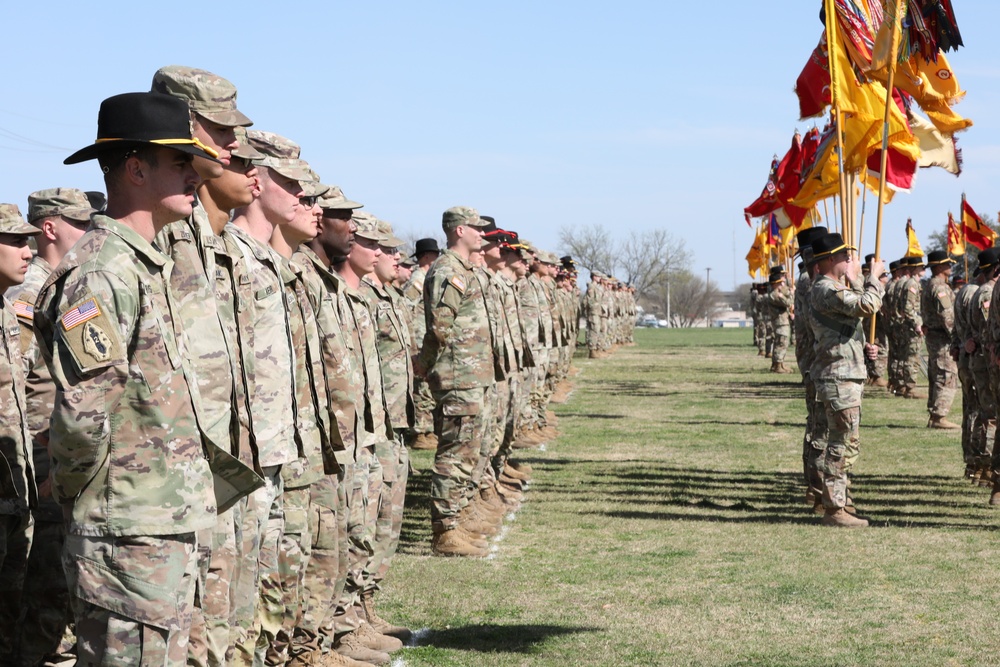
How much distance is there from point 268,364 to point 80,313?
4.52 feet

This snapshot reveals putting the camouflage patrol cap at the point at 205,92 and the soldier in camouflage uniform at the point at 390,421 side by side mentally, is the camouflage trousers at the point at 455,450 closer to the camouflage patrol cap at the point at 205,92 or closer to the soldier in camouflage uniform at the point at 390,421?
the soldier in camouflage uniform at the point at 390,421

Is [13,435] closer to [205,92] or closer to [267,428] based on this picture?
[267,428]

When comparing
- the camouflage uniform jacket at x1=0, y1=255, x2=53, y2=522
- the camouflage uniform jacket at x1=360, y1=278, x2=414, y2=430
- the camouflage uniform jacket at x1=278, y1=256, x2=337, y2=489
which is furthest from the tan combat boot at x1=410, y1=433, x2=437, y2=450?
the camouflage uniform jacket at x1=278, y1=256, x2=337, y2=489

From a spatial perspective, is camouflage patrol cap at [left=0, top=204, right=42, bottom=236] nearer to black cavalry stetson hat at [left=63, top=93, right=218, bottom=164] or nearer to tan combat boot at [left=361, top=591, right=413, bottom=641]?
black cavalry stetson hat at [left=63, top=93, right=218, bottom=164]

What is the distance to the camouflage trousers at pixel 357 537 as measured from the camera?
610 cm

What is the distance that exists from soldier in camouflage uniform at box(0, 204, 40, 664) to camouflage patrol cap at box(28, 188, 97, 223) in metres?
1.03

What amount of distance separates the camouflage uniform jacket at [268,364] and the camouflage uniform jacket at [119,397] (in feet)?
3.22

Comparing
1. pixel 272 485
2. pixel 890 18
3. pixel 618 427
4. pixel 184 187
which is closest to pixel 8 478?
pixel 272 485

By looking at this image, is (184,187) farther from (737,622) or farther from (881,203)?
(881,203)

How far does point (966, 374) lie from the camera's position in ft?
40.9

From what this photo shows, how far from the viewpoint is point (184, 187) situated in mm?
3811

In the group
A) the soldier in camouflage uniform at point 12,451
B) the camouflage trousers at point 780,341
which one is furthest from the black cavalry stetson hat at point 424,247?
the camouflage trousers at point 780,341

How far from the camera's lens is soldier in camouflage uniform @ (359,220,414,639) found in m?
6.96

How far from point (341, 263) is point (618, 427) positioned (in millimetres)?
11917
